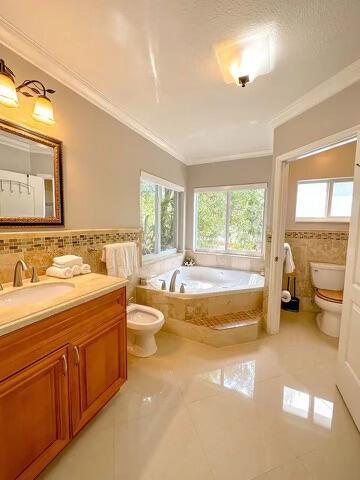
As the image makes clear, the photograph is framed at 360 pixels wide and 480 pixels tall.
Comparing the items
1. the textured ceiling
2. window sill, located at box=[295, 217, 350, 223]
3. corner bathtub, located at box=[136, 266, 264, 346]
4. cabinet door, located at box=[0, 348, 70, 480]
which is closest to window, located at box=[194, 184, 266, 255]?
window sill, located at box=[295, 217, 350, 223]

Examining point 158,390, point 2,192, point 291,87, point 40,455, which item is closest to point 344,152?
point 291,87

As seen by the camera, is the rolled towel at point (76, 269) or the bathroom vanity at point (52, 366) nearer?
the bathroom vanity at point (52, 366)

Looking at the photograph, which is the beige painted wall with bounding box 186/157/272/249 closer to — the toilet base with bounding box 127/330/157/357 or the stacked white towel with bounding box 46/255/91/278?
the toilet base with bounding box 127/330/157/357

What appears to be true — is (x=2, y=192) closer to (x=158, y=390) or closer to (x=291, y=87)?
(x=158, y=390)

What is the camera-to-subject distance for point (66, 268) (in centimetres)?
150

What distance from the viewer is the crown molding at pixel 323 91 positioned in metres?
1.48

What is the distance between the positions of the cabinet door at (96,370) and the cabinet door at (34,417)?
67 millimetres

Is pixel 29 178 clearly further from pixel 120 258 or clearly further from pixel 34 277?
pixel 120 258

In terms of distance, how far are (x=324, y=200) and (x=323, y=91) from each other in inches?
66.9

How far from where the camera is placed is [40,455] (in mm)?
1008

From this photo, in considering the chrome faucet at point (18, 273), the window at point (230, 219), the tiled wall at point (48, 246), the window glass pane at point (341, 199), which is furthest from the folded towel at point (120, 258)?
the window glass pane at point (341, 199)

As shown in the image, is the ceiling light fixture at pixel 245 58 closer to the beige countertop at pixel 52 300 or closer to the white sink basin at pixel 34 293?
the beige countertop at pixel 52 300

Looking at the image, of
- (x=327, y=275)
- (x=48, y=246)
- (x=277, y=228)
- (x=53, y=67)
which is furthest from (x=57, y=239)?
(x=327, y=275)

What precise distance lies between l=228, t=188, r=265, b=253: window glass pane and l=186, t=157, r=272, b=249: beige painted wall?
Answer: 211mm
